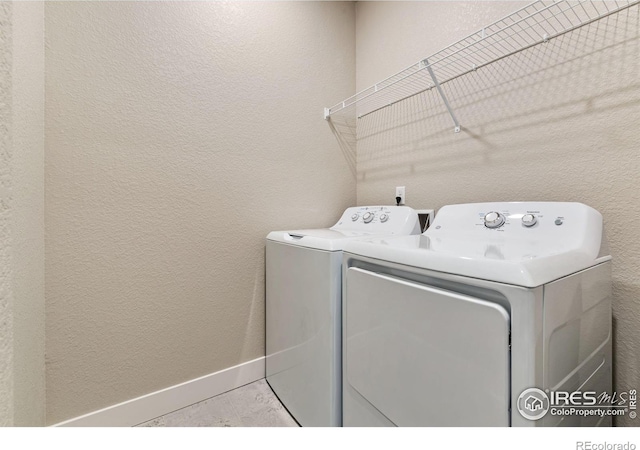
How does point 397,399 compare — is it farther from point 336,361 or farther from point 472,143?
point 472,143

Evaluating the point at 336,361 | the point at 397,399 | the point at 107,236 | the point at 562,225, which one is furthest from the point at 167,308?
the point at 562,225

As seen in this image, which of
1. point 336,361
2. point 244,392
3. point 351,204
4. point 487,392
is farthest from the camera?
point 351,204

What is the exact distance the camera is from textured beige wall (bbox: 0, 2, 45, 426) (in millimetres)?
593

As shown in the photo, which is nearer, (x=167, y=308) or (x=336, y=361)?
(x=336, y=361)

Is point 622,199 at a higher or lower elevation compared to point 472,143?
lower

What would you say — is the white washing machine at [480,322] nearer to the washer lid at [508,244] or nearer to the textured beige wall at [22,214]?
the washer lid at [508,244]

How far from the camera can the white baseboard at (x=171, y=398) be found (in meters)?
1.21

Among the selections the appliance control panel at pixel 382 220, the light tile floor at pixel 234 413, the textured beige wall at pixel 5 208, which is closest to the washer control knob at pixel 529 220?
the appliance control panel at pixel 382 220

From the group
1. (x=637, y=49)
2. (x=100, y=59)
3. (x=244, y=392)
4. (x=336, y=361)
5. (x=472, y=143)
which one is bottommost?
→ (x=244, y=392)

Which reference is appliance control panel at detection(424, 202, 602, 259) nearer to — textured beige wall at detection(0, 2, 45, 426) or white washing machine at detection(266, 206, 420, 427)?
white washing machine at detection(266, 206, 420, 427)

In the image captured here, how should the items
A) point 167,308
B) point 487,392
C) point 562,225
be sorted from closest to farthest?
point 487,392 → point 562,225 → point 167,308

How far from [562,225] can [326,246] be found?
81cm

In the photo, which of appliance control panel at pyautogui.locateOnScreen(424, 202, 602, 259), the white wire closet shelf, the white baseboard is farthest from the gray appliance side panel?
the white wire closet shelf
